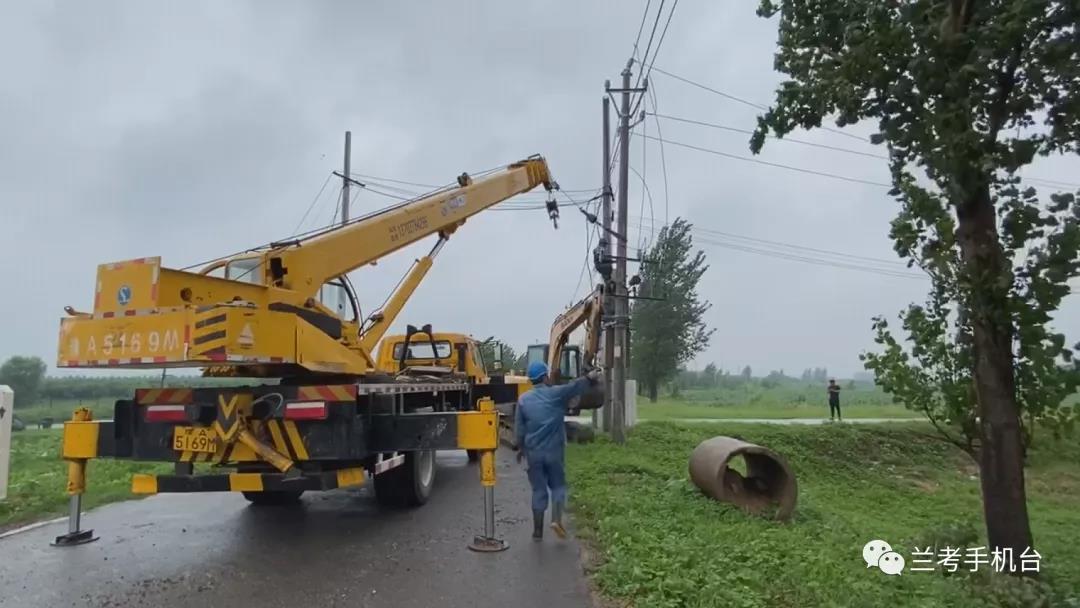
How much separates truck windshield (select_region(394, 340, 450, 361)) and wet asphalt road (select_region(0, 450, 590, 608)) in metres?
4.59

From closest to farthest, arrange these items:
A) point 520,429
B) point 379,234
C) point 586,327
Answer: point 520,429 → point 379,234 → point 586,327

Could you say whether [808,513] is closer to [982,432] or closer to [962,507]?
[982,432]

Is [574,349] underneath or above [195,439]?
above

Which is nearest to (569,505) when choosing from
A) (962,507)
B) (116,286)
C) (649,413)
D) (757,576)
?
(757,576)

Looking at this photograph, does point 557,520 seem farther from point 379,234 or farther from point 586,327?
point 586,327

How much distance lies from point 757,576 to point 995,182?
12.5ft

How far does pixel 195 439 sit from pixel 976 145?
698cm

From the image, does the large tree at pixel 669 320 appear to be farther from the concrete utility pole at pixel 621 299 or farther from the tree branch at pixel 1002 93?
the tree branch at pixel 1002 93

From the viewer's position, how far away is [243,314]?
6.29 metres

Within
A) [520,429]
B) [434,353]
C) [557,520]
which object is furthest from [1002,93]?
[434,353]

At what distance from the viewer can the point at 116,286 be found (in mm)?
6422

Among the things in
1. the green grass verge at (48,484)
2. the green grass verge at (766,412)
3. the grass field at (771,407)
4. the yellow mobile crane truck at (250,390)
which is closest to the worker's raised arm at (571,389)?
the yellow mobile crane truck at (250,390)

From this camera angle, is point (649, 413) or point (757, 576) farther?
point (649, 413)

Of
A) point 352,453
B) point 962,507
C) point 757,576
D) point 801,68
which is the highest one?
point 801,68
